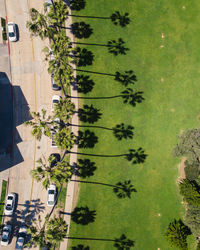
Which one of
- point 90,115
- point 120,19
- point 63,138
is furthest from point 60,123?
point 120,19

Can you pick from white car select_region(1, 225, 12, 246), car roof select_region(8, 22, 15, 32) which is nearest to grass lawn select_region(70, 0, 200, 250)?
white car select_region(1, 225, 12, 246)

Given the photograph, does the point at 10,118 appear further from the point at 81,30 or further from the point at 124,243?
the point at 124,243

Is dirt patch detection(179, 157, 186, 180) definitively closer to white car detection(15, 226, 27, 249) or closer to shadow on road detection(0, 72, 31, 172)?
shadow on road detection(0, 72, 31, 172)

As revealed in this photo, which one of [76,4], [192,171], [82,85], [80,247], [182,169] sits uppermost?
[76,4]

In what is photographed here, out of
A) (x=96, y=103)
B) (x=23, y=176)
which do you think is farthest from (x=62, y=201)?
(x=96, y=103)

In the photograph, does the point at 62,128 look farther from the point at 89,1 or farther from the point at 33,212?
the point at 89,1

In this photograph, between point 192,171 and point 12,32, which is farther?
point 12,32

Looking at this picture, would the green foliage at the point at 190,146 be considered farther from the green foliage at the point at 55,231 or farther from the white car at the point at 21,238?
the white car at the point at 21,238
